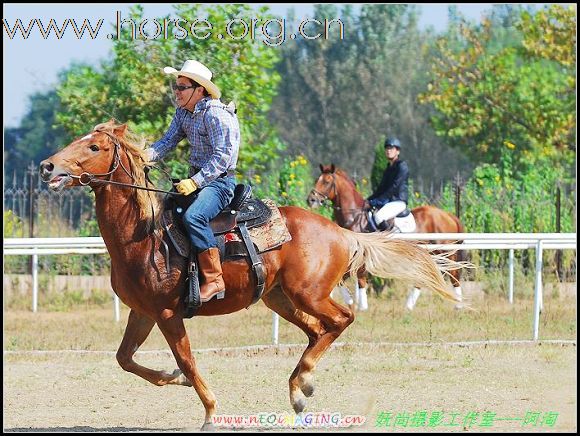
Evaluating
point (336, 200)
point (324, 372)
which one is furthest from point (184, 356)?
point (336, 200)

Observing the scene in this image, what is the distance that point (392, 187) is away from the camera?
1762 centimetres

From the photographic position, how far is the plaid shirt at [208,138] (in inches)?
350

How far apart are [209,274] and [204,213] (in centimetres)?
47

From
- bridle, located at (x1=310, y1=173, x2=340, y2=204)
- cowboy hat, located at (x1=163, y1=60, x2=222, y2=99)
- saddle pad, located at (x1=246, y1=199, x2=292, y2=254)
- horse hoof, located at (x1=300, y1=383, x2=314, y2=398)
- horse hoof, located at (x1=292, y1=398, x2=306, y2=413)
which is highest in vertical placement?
cowboy hat, located at (x1=163, y1=60, x2=222, y2=99)

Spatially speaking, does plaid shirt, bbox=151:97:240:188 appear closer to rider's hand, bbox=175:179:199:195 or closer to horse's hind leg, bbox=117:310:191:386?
rider's hand, bbox=175:179:199:195

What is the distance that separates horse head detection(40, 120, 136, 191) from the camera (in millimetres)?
8391

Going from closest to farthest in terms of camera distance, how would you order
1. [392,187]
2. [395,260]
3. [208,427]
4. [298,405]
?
[208,427] < [298,405] < [395,260] < [392,187]

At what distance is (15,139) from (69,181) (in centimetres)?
5641

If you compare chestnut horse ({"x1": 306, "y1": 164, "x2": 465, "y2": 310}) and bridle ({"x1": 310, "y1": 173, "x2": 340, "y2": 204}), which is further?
bridle ({"x1": 310, "y1": 173, "x2": 340, "y2": 204})

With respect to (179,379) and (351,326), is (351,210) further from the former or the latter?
(179,379)

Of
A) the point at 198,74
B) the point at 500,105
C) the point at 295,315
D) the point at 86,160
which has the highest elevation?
the point at 500,105

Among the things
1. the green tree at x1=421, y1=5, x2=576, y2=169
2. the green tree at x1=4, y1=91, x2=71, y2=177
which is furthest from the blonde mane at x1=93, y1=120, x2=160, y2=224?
the green tree at x1=4, y1=91, x2=71, y2=177

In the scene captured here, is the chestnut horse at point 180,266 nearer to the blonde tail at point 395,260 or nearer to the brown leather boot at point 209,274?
the blonde tail at point 395,260

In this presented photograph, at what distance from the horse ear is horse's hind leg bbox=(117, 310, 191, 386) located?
4.69 ft
